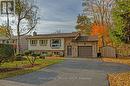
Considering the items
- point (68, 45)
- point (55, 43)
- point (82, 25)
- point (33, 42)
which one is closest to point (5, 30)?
point (33, 42)

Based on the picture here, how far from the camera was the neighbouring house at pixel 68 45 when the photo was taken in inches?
2174

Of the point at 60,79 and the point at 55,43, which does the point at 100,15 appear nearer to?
the point at 55,43

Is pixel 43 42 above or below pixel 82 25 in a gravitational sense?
below

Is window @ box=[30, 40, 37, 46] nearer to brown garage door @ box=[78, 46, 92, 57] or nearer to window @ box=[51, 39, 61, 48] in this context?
window @ box=[51, 39, 61, 48]

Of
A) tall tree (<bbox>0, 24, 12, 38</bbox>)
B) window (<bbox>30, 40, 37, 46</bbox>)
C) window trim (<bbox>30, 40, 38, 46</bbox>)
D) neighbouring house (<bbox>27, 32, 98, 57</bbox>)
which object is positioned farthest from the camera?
window (<bbox>30, 40, 37, 46</bbox>)

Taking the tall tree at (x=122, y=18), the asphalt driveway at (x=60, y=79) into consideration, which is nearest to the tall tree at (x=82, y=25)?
the asphalt driveway at (x=60, y=79)

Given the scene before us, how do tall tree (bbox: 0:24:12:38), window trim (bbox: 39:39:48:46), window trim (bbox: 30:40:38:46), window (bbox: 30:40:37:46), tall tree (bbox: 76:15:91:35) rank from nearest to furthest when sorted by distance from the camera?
1. tall tree (bbox: 0:24:12:38)
2. window trim (bbox: 39:39:48:46)
3. window trim (bbox: 30:40:38:46)
4. window (bbox: 30:40:37:46)
5. tall tree (bbox: 76:15:91:35)

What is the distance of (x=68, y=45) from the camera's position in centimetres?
5697

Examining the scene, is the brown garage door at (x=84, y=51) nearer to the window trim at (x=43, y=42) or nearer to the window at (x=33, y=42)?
the window trim at (x=43, y=42)

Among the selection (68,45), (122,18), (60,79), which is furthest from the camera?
(68,45)

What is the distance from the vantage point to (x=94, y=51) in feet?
179

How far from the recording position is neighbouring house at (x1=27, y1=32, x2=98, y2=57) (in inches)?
2174

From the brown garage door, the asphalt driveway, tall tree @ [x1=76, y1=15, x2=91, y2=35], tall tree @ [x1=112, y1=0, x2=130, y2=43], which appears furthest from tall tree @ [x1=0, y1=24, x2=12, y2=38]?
tall tree @ [x1=112, y1=0, x2=130, y2=43]

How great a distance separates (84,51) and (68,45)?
380 cm
